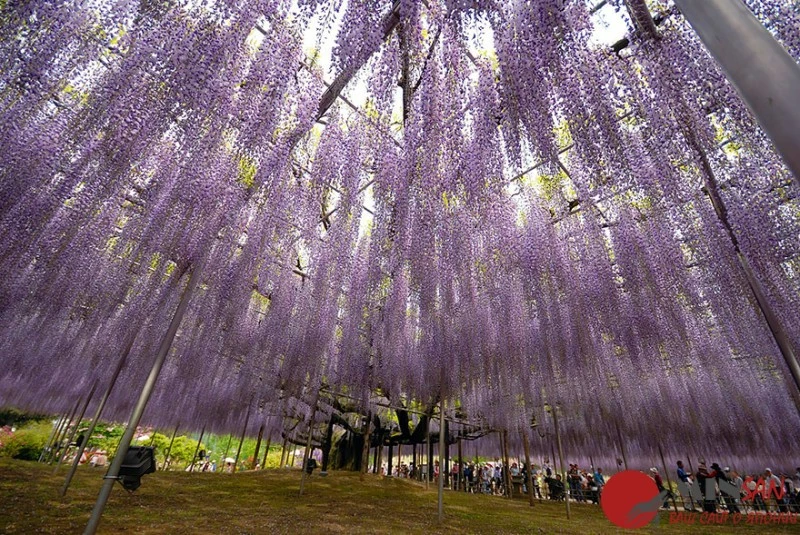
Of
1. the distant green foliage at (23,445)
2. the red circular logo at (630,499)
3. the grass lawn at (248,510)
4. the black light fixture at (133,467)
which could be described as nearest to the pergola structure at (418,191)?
the black light fixture at (133,467)

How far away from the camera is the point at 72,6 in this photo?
4422mm

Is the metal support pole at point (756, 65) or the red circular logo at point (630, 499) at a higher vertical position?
the metal support pole at point (756, 65)

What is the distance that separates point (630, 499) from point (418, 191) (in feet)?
26.7

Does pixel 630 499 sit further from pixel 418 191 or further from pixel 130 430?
pixel 130 430

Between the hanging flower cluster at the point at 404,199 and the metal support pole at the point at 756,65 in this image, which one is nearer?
the metal support pole at the point at 756,65

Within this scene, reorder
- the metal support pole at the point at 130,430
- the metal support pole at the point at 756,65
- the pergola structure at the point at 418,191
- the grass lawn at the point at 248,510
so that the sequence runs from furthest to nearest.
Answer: the grass lawn at the point at 248,510 → the pergola structure at the point at 418,191 → the metal support pole at the point at 130,430 → the metal support pole at the point at 756,65

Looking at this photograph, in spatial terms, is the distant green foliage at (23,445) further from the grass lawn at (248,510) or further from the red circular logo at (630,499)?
the red circular logo at (630,499)

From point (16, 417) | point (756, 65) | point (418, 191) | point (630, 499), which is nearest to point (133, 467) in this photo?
point (418, 191)

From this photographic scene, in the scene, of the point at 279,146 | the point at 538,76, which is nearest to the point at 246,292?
the point at 279,146

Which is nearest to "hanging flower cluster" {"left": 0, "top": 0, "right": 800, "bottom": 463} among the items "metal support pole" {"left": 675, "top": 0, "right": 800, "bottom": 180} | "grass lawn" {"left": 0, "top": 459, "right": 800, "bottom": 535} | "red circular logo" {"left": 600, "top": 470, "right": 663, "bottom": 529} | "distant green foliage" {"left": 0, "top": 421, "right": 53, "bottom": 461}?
"red circular logo" {"left": 600, "top": 470, "right": 663, "bottom": 529}

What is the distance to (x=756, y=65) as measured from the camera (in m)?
1.08

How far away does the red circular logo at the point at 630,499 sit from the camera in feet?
23.5

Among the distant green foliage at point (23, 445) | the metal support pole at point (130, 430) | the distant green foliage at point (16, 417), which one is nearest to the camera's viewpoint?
the metal support pole at point (130, 430)

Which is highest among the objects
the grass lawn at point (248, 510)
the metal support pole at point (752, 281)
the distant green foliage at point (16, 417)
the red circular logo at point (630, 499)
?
the metal support pole at point (752, 281)
